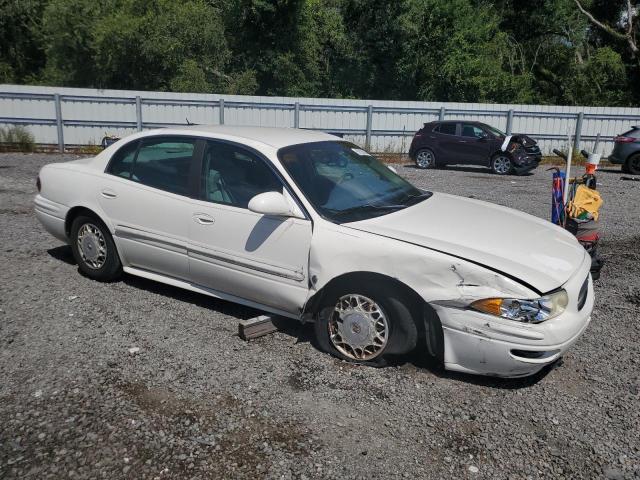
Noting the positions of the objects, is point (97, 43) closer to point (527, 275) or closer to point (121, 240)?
point (121, 240)

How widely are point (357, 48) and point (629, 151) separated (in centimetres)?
1630

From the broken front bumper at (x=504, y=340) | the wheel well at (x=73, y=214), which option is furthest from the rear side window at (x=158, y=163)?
the broken front bumper at (x=504, y=340)

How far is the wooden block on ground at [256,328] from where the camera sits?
4.30 m

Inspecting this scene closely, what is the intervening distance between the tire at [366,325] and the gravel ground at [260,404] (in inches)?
4.5

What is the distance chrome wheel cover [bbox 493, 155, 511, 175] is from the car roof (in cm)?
1193

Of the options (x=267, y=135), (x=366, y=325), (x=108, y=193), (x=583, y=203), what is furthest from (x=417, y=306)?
(x=108, y=193)

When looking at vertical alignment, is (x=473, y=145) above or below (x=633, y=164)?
above

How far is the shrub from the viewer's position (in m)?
18.3

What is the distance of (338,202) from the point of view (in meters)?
4.25

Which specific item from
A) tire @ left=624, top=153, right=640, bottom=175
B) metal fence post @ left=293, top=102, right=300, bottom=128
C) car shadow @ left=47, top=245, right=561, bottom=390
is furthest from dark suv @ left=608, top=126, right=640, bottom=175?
Answer: car shadow @ left=47, top=245, right=561, bottom=390

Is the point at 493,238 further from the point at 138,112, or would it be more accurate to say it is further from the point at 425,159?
the point at 138,112

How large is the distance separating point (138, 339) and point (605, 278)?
15.7 ft

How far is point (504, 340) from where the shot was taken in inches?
135

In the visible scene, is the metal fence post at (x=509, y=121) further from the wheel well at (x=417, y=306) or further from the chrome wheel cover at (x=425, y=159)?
the wheel well at (x=417, y=306)
